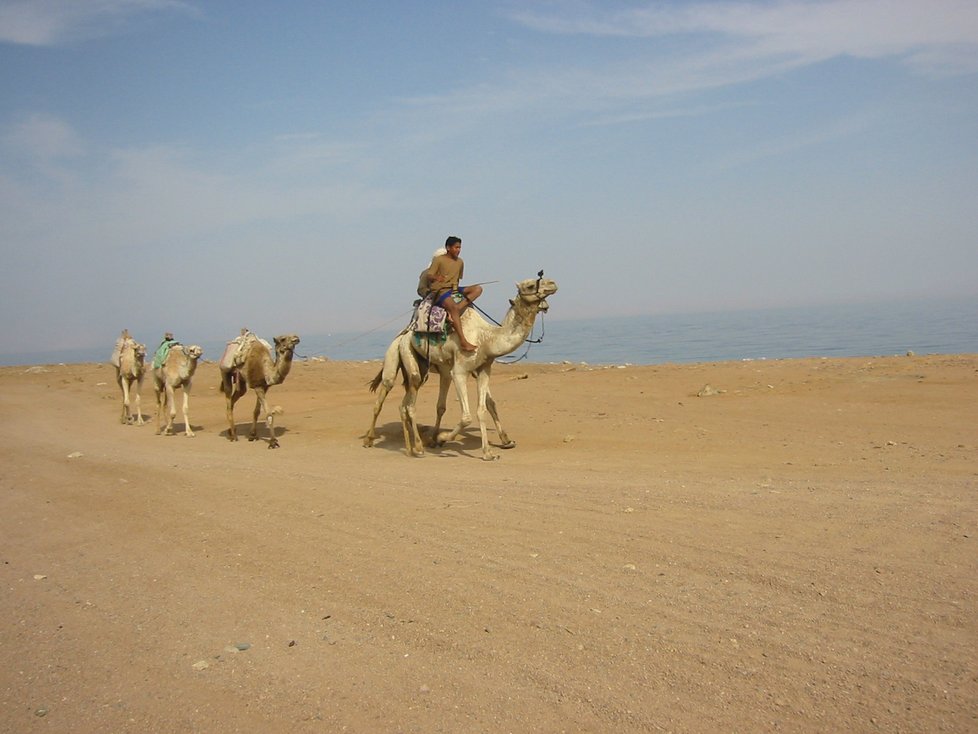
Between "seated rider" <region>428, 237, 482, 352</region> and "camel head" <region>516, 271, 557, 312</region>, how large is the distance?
1.01 metres

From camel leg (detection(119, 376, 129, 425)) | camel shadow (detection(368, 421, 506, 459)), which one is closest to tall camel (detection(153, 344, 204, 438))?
camel leg (detection(119, 376, 129, 425))

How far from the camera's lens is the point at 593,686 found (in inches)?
166

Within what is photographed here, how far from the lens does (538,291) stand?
11.7 m

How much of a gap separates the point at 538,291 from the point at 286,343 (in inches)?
220

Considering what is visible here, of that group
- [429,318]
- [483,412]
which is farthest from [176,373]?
[483,412]

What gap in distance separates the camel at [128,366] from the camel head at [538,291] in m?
10.8

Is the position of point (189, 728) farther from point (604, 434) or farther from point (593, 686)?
point (604, 434)

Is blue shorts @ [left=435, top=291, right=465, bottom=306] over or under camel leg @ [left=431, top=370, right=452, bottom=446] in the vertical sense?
over

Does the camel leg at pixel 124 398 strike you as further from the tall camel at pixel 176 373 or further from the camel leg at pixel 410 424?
the camel leg at pixel 410 424

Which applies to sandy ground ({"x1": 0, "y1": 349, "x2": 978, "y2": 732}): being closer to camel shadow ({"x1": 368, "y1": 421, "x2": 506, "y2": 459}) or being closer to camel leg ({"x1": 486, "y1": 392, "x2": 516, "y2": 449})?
camel leg ({"x1": 486, "y1": 392, "x2": 516, "y2": 449})

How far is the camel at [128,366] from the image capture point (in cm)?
1841

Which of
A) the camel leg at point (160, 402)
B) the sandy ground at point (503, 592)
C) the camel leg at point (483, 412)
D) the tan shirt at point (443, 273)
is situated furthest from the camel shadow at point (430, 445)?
the camel leg at point (160, 402)

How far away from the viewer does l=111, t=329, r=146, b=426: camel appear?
1841 cm

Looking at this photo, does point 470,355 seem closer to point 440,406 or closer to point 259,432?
point 440,406
